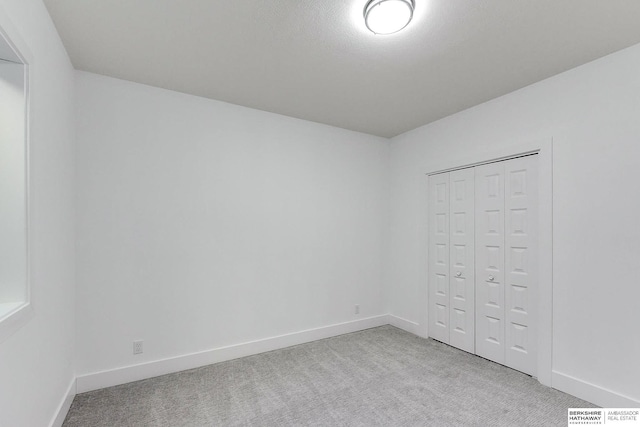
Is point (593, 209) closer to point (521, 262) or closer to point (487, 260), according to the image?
point (521, 262)

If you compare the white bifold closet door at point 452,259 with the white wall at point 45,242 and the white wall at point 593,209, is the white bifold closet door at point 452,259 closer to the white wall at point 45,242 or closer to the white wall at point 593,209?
the white wall at point 593,209

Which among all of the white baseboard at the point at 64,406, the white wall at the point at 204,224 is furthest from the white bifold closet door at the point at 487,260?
the white baseboard at the point at 64,406

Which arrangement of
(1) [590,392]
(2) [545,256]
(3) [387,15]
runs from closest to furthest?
(3) [387,15], (1) [590,392], (2) [545,256]

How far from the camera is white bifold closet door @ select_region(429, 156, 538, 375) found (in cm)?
274

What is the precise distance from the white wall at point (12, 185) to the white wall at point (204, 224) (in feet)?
3.52

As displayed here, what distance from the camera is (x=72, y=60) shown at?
231cm

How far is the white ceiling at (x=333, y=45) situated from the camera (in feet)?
5.77

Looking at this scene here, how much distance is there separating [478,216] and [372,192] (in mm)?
1454

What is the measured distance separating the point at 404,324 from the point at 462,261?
124 centimetres

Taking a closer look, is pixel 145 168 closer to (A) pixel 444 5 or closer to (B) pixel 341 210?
(B) pixel 341 210

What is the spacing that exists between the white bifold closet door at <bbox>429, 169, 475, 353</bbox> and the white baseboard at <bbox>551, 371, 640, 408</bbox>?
0.83 meters

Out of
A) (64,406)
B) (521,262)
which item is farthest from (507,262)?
(64,406)

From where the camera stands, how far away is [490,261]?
3039mm

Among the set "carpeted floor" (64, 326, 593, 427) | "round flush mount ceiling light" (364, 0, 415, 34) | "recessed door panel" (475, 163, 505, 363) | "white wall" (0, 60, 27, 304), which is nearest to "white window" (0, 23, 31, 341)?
"white wall" (0, 60, 27, 304)
